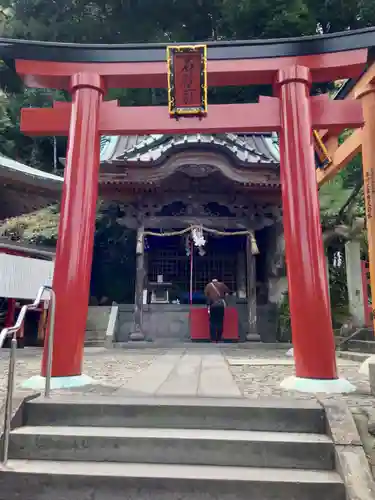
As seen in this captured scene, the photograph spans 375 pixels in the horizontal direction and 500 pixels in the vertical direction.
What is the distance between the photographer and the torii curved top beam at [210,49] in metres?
5.02

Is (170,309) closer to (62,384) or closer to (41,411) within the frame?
Answer: (62,384)

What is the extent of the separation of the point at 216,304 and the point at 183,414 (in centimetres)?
785

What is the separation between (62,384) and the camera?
4.07m

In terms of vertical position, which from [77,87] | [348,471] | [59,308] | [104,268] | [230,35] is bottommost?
[348,471]

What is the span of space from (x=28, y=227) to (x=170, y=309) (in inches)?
257

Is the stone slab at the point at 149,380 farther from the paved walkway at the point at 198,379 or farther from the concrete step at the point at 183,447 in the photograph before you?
the concrete step at the point at 183,447

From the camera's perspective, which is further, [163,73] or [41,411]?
[163,73]

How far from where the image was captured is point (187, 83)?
5.04 metres

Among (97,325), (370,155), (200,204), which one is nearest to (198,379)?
(370,155)

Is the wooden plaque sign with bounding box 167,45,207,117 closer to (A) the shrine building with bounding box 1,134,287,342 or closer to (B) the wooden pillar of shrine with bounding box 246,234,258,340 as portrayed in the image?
(A) the shrine building with bounding box 1,134,287,342

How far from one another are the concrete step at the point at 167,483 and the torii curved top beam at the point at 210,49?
180 inches

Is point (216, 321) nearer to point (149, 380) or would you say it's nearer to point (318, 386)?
point (149, 380)

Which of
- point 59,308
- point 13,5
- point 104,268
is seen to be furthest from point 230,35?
point 59,308

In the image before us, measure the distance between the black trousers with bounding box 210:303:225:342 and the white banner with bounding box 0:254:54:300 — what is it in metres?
4.32
